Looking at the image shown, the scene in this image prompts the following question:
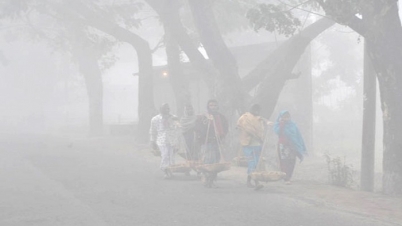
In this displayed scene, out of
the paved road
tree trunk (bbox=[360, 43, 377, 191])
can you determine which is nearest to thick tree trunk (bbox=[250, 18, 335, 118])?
the paved road

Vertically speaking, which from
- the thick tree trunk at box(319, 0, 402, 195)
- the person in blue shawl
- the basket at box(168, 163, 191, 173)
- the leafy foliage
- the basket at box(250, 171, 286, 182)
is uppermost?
the leafy foliage

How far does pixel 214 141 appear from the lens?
13203 mm

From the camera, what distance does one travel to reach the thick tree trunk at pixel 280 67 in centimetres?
1966

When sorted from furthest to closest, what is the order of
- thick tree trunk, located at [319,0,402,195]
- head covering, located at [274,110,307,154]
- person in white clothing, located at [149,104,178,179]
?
person in white clothing, located at [149,104,178,179] → head covering, located at [274,110,307,154] → thick tree trunk, located at [319,0,402,195]

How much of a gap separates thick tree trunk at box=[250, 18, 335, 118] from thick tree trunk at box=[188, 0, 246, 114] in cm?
64

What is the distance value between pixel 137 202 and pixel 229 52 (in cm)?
982

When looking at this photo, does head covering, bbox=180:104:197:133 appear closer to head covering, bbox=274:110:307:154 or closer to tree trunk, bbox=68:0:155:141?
head covering, bbox=274:110:307:154

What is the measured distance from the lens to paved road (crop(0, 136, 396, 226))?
8.98 metres

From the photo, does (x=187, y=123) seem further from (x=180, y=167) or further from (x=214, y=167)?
(x=214, y=167)

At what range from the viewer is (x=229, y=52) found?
19.6 m

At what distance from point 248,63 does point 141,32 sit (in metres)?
34.3

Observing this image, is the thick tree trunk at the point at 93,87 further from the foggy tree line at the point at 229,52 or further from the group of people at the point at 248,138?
the group of people at the point at 248,138

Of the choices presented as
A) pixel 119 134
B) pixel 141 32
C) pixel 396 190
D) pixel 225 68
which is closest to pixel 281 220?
pixel 396 190

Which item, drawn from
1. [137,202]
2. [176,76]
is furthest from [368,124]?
[176,76]
